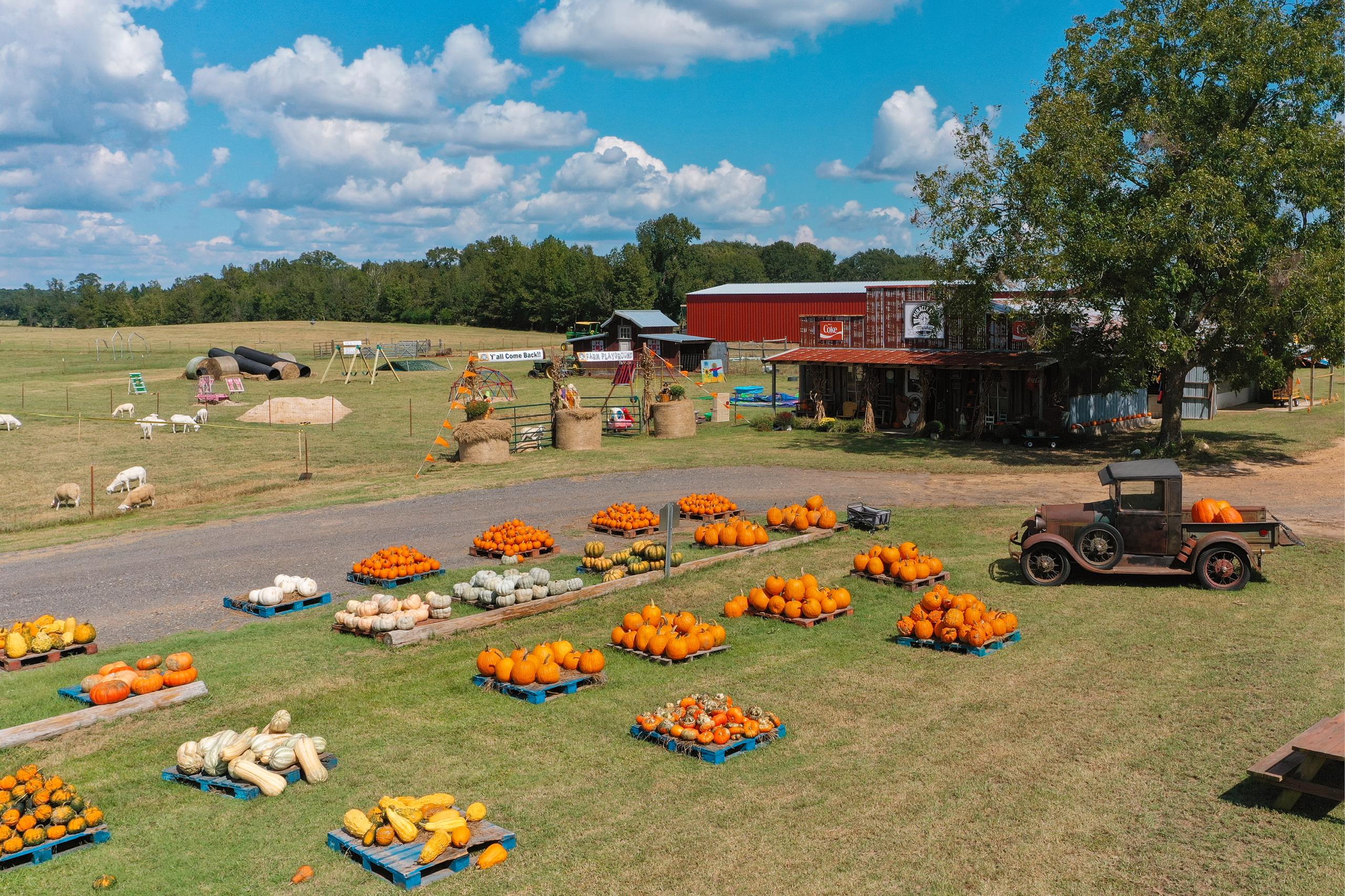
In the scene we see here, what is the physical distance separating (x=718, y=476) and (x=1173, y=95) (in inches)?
661

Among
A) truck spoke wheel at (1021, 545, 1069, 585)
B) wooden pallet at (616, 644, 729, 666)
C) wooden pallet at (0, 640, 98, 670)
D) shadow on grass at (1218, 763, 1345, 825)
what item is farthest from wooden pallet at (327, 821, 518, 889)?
truck spoke wheel at (1021, 545, 1069, 585)

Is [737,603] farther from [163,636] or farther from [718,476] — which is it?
[718,476]

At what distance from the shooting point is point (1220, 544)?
16.0m

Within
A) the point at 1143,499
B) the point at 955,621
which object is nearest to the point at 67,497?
the point at 955,621

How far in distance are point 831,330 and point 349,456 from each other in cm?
1886

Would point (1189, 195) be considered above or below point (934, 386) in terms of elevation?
above

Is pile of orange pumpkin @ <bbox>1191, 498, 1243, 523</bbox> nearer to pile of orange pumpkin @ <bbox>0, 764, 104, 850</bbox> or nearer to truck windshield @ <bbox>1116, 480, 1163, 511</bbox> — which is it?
truck windshield @ <bbox>1116, 480, 1163, 511</bbox>

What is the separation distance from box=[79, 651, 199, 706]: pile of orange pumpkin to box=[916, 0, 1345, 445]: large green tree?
24521 millimetres

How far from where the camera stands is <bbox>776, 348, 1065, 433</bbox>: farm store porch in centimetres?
3519

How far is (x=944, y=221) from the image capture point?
32.8m

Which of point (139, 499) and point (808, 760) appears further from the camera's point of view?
point (139, 499)

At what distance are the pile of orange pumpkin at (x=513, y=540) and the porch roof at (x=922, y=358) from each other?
64.5ft

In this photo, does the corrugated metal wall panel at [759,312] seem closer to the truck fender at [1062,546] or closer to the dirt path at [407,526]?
the dirt path at [407,526]

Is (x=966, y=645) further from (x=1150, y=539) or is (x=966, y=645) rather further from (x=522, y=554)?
(x=522, y=554)
